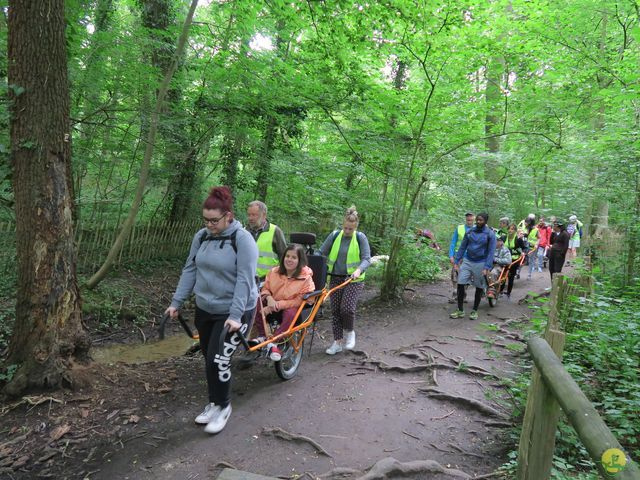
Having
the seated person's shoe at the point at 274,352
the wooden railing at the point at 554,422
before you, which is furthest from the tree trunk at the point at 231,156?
the wooden railing at the point at 554,422

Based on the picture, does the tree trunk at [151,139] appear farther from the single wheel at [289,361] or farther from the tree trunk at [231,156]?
the single wheel at [289,361]

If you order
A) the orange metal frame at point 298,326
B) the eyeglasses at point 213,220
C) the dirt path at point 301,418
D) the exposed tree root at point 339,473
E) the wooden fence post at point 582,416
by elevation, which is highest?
the eyeglasses at point 213,220

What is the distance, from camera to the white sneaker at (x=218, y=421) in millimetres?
3427

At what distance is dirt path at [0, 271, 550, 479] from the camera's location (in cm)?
309

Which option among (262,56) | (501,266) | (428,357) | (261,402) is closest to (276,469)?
(261,402)

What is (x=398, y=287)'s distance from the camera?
29.9 feet

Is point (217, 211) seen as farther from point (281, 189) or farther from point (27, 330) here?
point (281, 189)

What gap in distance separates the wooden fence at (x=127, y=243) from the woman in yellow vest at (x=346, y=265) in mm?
5352

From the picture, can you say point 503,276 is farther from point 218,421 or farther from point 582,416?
point 582,416

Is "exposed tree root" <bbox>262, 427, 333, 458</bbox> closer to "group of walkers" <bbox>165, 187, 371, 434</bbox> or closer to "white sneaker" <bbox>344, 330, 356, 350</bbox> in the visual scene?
"group of walkers" <bbox>165, 187, 371, 434</bbox>

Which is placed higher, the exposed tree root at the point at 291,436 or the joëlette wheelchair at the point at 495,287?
the joëlette wheelchair at the point at 495,287

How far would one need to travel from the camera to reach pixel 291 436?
3.43m

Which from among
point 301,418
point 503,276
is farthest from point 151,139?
point 503,276

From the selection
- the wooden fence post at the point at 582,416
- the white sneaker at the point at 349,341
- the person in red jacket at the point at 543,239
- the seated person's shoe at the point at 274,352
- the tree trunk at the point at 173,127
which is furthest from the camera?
the person in red jacket at the point at 543,239
